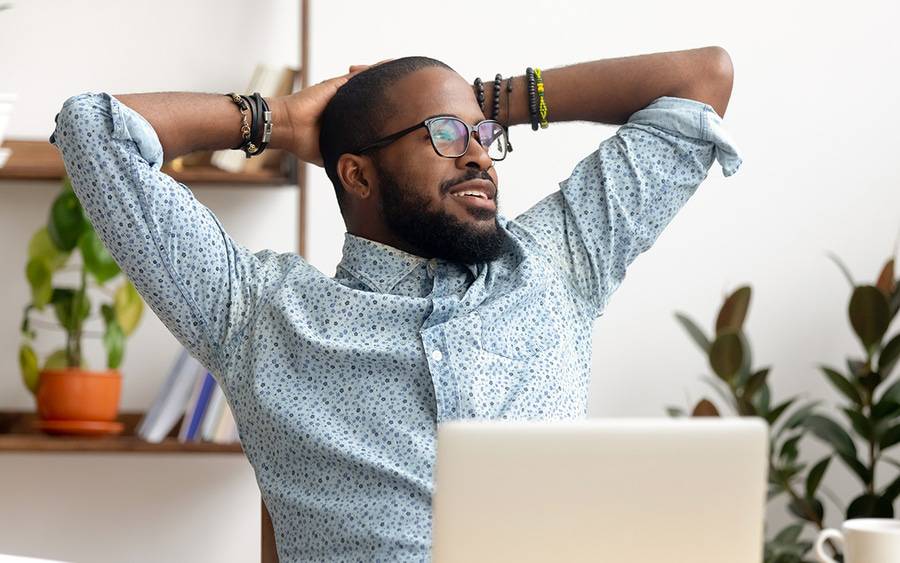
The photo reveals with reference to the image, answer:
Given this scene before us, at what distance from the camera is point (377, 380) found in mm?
1550

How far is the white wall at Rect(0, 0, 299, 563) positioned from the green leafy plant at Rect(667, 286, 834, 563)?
39.6 inches

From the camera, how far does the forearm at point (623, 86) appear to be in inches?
70.1

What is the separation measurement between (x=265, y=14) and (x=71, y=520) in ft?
4.16

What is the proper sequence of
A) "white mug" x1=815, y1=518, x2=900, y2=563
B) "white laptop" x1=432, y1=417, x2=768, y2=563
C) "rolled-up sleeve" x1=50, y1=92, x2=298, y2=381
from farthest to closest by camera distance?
1. "rolled-up sleeve" x1=50, y1=92, x2=298, y2=381
2. "white mug" x1=815, y1=518, x2=900, y2=563
3. "white laptop" x1=432, y1=417, x2=768, y2=563

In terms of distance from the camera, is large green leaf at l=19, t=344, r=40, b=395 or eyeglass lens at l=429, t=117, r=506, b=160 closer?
eyeglass lens at l=429, t=117, r=506, b=160

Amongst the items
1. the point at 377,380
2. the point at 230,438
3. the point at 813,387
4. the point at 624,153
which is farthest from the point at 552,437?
the point at 813,387

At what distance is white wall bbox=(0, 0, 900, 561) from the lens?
282 centimetres

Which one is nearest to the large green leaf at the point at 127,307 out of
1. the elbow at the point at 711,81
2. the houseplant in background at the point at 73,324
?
the houseplant in background at the point at 73,324

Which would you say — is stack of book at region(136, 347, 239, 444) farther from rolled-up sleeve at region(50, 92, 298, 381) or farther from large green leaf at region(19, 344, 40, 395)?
rolled-up sleeve at region(50, 92, 298, 381)

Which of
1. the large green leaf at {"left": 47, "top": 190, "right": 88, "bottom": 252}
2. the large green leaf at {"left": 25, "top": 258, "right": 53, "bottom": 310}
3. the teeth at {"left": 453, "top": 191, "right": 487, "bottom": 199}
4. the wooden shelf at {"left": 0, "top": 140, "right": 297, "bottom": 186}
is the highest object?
the teeth at {"left": 453, "top": 191, "right": 487, "bottom": 199}

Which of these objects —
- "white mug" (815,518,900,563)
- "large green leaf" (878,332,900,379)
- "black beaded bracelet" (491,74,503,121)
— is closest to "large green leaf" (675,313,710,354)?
"large green leaf" (878,332,900,379)

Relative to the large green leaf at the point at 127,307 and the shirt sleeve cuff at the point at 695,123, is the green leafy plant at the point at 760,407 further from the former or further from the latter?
the large green leaf at the point at 127,307

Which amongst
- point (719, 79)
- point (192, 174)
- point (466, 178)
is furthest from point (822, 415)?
point (192, 174)

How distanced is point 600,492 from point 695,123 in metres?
1.02
